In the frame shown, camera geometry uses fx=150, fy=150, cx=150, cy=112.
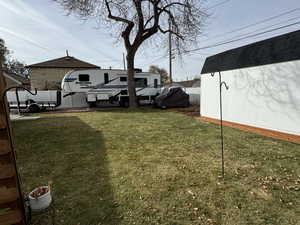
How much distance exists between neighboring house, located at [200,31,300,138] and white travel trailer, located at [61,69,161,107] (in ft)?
24.1

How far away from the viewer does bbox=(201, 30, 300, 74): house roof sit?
3.82 m

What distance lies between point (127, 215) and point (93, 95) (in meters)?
11.0

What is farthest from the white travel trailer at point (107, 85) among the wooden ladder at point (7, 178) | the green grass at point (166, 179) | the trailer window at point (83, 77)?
the wooden ladder at point (7, 178)

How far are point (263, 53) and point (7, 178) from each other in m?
6.12

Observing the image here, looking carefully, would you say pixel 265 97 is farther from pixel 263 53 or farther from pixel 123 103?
pixel 123 103

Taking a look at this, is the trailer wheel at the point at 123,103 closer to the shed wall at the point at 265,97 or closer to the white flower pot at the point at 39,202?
the shed wall at the point at 265,97

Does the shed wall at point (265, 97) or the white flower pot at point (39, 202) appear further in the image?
the shed wall at point (265, 97)

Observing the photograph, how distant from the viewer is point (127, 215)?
1.66 meters

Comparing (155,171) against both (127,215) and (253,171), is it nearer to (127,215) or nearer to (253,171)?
(127,215)

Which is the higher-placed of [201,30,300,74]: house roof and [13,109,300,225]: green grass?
[201,30,300,74]: house roof

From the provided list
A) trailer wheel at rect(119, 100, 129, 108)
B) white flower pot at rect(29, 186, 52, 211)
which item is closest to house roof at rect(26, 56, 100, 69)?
trailer wheel at rect(119, 100, 129, 108)

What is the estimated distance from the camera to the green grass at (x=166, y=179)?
166 centimetres

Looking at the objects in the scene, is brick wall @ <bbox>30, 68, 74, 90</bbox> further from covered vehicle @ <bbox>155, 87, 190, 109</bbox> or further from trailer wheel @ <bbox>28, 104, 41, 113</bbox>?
covered vehicle @ <bbox>155, 87, 190, 109</bbox>

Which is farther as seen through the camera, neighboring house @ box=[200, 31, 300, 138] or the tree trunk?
the tree trunk
